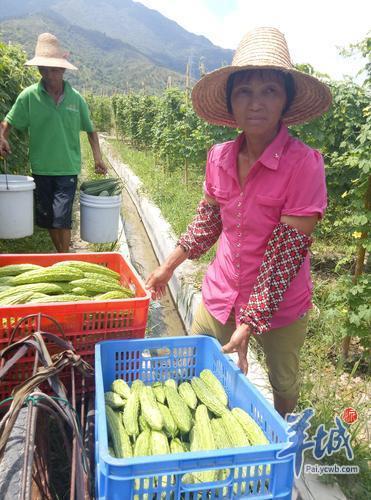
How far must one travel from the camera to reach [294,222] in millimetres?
1896

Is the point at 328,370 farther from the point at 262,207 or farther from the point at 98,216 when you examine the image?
the point at 98,216

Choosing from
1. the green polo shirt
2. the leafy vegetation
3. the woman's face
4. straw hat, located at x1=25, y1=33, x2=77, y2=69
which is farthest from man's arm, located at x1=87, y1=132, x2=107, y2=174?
the woman's face

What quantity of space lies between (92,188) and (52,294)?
2.63 m

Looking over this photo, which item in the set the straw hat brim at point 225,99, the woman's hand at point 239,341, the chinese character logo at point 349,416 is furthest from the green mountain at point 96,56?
the woman's hand at point 239,341

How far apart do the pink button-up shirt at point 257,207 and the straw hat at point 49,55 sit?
290 centimetres

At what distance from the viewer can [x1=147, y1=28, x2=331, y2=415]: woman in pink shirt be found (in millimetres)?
1906

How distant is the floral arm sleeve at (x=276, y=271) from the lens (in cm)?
190

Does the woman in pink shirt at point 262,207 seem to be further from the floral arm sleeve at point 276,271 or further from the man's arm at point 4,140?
the man's arm at point 4,140

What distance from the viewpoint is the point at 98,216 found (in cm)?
476

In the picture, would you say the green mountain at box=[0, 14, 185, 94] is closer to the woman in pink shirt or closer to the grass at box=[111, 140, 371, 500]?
the grass at box=[111, 140, 371, 500]

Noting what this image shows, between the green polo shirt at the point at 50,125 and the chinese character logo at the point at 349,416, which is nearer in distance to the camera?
the chinese character logo at the point at 349,416

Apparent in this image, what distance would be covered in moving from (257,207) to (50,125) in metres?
3.49

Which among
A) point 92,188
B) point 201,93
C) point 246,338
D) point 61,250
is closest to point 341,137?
point 92,188

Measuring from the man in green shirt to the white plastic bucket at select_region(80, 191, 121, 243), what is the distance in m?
0.38
